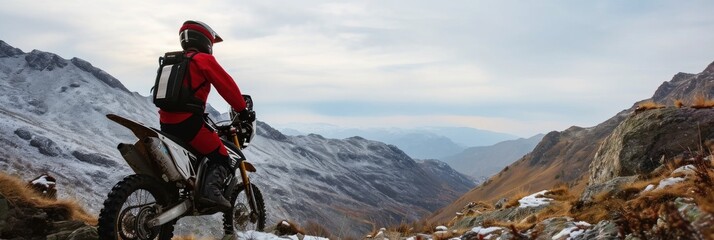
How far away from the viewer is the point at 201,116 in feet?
23.7

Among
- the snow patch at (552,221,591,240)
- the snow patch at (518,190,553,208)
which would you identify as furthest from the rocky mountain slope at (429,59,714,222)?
Answer: the snow patch at (552,221,591,240)

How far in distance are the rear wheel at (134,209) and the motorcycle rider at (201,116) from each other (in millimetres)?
570

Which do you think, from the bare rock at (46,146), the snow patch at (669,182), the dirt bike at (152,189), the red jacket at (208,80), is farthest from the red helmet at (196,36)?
the bare rock at (46,146)

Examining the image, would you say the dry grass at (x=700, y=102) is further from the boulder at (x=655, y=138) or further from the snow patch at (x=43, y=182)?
the snow patch at (x=43, y=182)

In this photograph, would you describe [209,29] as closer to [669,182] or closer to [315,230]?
[315,230]

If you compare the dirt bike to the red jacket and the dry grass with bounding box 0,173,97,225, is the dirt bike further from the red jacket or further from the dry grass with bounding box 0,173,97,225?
the dry grass with bounding box 0,173,97,225

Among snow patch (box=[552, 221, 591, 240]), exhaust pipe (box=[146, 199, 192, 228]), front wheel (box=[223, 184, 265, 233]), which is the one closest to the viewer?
exhaust pipe (box=[146, 199, 192, 228])

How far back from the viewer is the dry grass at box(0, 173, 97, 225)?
8.98m

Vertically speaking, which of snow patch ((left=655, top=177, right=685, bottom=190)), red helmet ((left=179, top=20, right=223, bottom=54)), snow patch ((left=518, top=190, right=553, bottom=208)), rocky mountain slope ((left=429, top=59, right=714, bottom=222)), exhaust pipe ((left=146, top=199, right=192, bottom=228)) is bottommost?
rocky mountain slope ((left=429, top=59, right=714, bottom=222))

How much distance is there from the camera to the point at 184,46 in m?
7.55

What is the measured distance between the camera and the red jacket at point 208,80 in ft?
23.1

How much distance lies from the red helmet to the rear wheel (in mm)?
2103

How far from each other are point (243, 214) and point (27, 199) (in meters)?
4.00

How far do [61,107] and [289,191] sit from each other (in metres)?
95.3
